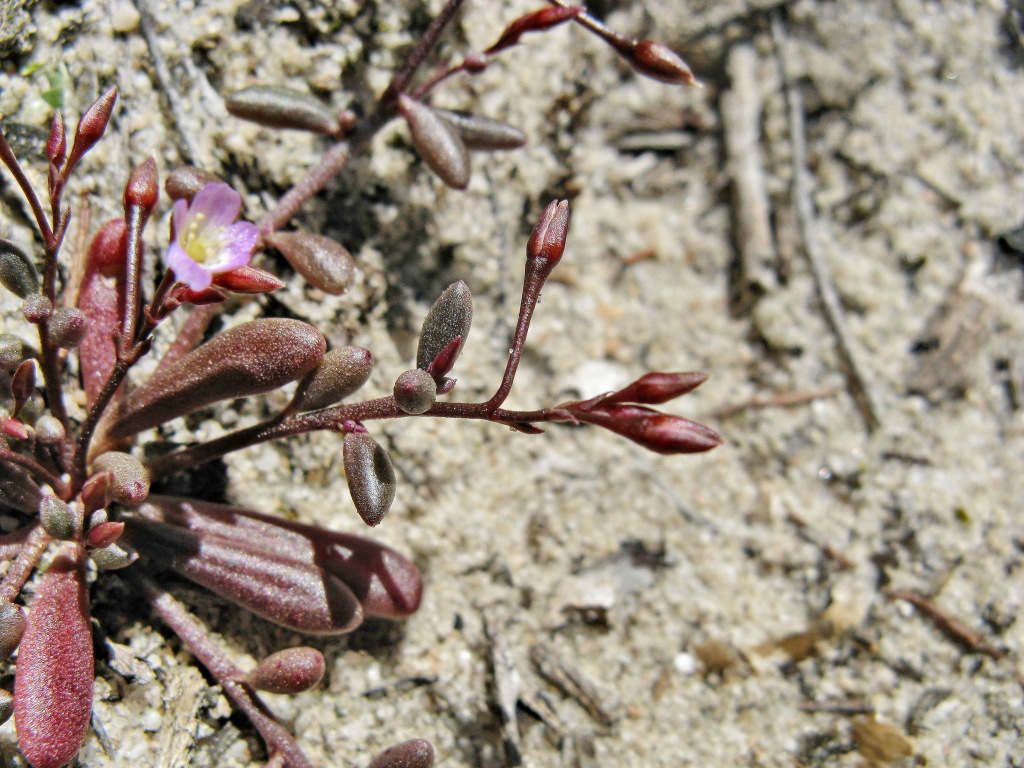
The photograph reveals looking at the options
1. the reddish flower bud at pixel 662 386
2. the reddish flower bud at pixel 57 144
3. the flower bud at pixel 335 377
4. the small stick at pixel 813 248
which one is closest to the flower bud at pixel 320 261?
the flower bud at pixel 335 377

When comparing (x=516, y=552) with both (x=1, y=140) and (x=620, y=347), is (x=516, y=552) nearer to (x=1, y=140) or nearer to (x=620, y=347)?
(x=620, y=347)

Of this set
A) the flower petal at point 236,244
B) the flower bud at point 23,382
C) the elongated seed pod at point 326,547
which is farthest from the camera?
the elongated seed pod at point 326,547

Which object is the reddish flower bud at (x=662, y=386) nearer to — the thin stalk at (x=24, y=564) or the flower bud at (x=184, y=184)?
the flower bud at (x=184, y=184)

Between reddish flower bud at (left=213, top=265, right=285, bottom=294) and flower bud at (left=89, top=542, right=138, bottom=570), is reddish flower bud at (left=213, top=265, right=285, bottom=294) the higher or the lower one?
the higher one

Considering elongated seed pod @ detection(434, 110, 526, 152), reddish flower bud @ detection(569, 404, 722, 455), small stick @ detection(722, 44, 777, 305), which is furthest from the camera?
small stick @ detection(722, 44, 777, 305)

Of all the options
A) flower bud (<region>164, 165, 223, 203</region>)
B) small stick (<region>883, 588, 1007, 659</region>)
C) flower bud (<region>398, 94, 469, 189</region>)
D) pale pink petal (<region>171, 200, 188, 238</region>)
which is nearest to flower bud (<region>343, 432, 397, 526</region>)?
pale pink petal (<region>171, 200, 188, 238</region>)

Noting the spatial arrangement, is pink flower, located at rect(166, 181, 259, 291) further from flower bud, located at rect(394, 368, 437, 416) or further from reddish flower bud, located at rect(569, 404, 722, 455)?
reddish flower bud, located at rect(569, 404, 722, 455)

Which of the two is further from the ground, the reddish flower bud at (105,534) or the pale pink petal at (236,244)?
the pale pink petal at (236,244)
